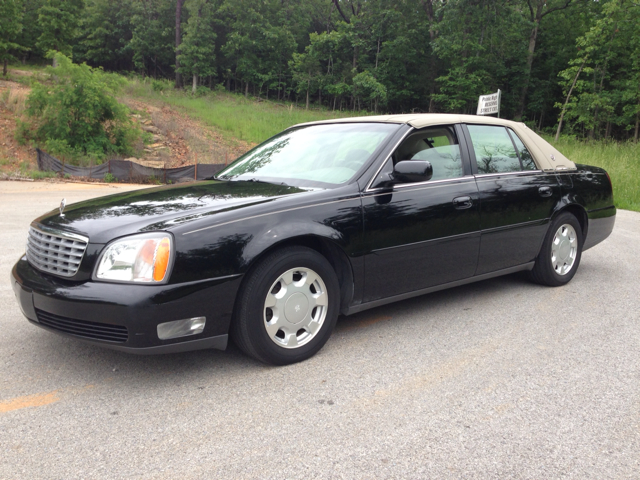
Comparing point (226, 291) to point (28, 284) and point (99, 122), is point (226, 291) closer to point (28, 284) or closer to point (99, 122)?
point (28, 284)

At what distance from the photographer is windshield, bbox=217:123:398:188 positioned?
3.87m

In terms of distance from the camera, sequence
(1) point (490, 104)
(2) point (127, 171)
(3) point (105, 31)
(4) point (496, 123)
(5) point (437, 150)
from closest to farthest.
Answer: (5) point (437, 150) → (4) point (496, 123) → (1) point (490, 104) → (2) point (127, 171) → (3) point (105, 31)

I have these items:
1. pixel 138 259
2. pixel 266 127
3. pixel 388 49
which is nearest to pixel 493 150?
pixel 138 259

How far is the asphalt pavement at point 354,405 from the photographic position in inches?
90.0

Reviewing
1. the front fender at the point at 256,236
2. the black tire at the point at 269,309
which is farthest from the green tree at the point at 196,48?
the black tire at the point at 269,309

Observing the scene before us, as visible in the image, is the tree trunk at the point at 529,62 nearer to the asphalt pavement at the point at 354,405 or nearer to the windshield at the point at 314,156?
the windshield at the point at 314,156

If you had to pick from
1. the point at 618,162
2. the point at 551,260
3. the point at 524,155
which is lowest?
the point at 551,260

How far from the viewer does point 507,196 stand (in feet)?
14.8

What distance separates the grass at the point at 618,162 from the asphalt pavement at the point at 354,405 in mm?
11652

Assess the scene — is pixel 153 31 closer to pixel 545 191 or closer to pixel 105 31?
pixel 105 31

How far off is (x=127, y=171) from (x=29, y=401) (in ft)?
59.7

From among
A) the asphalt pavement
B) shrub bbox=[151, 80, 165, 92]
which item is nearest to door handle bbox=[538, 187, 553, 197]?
the asphalt pavement

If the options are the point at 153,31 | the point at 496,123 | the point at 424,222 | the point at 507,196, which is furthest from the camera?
the point at 153,31

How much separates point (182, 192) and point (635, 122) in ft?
140
